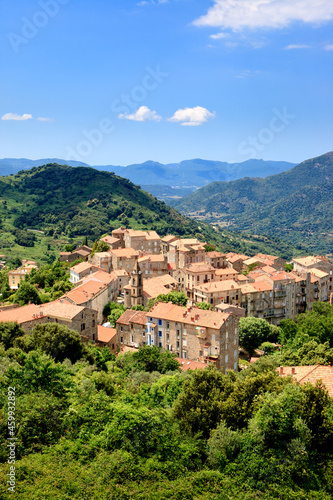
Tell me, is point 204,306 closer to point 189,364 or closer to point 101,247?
point 189,364

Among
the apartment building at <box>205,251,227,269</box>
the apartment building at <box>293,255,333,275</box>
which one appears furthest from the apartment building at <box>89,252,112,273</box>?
the apartment building at <box>293,255,333,275</box>

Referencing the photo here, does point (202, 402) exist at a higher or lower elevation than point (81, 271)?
lower

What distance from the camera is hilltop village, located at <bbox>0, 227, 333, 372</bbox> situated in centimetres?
5166

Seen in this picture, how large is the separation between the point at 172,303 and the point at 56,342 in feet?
78.5

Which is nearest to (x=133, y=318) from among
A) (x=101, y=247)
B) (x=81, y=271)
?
(x=81, y=271)

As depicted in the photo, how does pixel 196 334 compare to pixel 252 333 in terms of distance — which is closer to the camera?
pixel 196 334

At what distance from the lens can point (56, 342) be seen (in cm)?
4166

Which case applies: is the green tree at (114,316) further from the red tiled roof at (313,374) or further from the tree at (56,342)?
the red tiled roof at (313,374)

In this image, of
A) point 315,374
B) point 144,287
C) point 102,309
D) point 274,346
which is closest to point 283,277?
point 274,346

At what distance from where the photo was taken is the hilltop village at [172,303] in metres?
51.7

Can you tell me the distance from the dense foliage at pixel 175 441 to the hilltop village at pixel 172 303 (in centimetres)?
2293

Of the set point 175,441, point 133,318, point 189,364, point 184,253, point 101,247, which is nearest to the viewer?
point 175,441

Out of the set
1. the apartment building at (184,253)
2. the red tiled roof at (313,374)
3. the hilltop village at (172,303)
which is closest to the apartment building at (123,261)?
the hilltop village at (172,303)

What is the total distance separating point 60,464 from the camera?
1981cm
